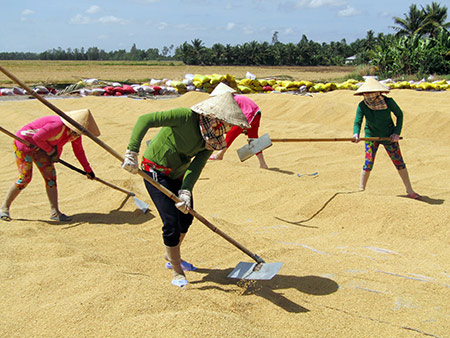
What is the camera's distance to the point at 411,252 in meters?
3.91

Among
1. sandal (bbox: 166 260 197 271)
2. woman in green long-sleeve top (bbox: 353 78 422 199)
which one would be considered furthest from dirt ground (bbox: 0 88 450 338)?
woman in green long-sleeve top (bbox: 353 78 422 199)

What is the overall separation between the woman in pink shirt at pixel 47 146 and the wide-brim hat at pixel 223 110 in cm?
156

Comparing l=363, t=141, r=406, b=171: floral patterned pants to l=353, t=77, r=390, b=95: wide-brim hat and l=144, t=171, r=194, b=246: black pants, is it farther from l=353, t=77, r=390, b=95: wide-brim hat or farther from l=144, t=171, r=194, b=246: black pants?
l=144, t=171, r=194, b=246: black pants

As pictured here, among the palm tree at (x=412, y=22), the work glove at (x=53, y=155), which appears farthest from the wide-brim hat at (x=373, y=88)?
the palm tree at (x=412, y=22)

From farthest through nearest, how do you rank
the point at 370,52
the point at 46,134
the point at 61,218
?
1. the point at 370,52
2. the point at 61,218
3. the point at 46,134

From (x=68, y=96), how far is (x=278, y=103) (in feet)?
23.0

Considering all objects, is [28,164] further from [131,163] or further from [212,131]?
[212,131]

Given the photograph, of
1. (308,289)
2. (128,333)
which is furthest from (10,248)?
(308,289)

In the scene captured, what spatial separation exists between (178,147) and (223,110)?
39 cm

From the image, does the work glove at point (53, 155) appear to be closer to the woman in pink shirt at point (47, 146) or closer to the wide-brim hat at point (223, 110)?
the woman in pink shirt at point (47, 146)

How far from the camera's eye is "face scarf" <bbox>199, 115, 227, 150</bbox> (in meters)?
2.92

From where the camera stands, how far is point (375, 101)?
504 centimetres

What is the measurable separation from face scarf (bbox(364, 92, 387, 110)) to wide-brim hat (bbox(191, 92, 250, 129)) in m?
2.60

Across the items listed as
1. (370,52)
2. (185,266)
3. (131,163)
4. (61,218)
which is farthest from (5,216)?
(370,52)
